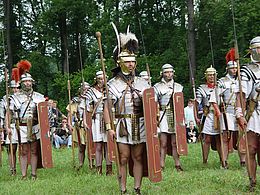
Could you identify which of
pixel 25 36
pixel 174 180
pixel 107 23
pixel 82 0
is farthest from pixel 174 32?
pixel 174 180

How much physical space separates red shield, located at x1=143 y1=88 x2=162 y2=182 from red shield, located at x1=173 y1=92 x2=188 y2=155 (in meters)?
3.39

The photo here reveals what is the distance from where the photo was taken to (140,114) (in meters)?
8.61

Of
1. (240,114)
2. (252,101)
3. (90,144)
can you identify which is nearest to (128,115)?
(240,114)

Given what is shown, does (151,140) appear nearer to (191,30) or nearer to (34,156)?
(34,156)

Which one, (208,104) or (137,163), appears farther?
(208,104)

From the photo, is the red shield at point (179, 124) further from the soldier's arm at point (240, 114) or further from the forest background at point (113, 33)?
the forest background at point (113, 33)

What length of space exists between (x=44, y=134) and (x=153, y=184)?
276cm

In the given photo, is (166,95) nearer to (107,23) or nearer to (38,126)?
(38,126)

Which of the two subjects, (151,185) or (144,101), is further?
(151,185)

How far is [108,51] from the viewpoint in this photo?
3434 centimetres

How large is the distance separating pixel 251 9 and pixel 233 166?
16755 millimetres

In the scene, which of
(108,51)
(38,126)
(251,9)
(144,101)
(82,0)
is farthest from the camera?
(82,0)

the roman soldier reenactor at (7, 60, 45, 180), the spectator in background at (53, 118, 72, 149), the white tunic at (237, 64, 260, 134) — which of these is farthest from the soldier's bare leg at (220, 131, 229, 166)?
the spectator in background at (53, 118, 72, 149)

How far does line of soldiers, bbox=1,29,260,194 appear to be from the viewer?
335 inches
